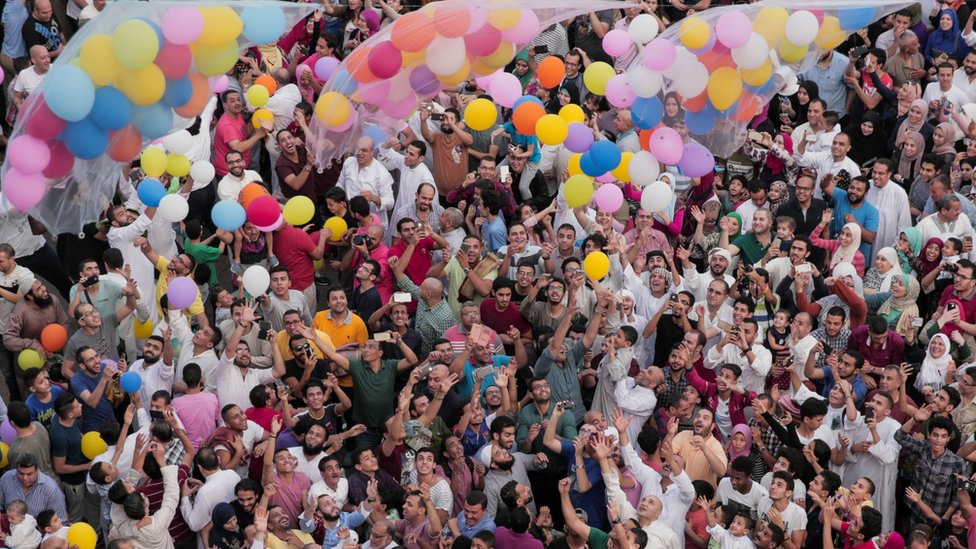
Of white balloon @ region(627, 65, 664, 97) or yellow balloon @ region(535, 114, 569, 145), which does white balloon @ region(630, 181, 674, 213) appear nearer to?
yellow balloon @ region(535, 114, 569, 145)

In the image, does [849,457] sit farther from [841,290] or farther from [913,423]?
[841,290]

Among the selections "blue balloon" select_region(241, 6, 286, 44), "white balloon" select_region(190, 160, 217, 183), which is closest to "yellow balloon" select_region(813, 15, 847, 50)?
"blue balloon" select_region(241, 6, 286, 44)

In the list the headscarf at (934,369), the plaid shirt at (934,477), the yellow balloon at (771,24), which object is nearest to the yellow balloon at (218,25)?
the yellow balloon at (771,24)

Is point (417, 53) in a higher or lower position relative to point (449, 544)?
higher

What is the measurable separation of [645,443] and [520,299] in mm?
2008

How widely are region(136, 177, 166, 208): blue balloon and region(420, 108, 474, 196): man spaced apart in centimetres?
255

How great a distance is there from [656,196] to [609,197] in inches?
17.6

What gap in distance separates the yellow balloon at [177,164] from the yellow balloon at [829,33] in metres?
4.51

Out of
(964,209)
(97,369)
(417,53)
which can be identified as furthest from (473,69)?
(964,209)

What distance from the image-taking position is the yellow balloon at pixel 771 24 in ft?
36.5

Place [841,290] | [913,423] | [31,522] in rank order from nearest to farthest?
[31,522], [913,423], [841,290]

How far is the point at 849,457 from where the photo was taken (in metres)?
11.7

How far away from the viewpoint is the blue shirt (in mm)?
13680

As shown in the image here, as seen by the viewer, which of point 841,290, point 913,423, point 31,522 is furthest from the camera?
point 841,290
